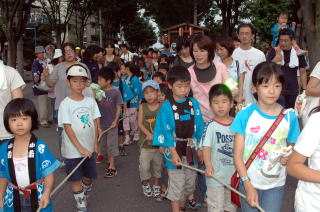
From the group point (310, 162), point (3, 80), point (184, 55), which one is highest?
point (184, 55)

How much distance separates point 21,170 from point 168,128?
141 centimetres

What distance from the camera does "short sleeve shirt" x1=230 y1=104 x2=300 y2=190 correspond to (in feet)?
8.33

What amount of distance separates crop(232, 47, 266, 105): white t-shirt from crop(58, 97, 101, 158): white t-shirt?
7.98 feet

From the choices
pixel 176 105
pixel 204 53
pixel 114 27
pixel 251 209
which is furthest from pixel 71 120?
pixel 114 27

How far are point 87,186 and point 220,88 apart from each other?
2187mm

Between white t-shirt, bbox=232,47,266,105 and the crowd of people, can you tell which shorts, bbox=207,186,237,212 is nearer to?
the crowd of people

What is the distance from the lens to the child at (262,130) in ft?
8.15

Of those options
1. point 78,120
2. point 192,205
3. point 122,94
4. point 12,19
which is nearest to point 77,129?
Answer: point 78,120

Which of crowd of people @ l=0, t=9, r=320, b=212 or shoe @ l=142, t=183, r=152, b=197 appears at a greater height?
crowd of people @ l=0, t=9, r=320, b=212

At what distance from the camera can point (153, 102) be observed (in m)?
4.83

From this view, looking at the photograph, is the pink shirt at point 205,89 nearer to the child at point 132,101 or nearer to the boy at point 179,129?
the boy at point 179,129

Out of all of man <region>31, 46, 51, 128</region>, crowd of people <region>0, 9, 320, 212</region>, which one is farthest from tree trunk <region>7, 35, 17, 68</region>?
crowd of people <region>0, 9, 320, 212</region>

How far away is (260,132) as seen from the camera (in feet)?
8.32

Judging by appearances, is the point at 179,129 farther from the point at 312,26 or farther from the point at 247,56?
the point at 312,26
